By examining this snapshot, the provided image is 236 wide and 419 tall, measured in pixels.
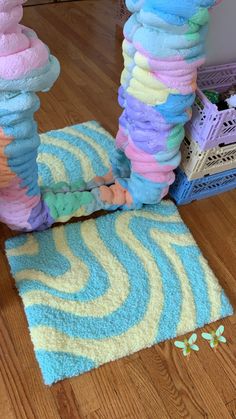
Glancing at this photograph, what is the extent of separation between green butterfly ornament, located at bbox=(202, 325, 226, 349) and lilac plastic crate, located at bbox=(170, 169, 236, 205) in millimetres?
427

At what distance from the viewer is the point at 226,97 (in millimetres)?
1208

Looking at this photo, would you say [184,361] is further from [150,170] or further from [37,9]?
[37,9]

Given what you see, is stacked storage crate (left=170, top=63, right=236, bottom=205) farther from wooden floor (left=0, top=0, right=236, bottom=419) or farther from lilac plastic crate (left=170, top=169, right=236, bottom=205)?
wooden floor (left=0, top=0, right=236, bottom=419)

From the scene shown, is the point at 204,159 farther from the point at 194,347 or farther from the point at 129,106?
A: the point at 194,347

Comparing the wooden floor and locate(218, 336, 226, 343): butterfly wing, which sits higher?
locate(218, 336, 226, 343): butterfly wing

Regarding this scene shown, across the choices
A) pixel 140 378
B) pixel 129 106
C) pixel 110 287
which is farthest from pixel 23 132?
pixel 140 378

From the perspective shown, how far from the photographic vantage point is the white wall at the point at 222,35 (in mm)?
1098

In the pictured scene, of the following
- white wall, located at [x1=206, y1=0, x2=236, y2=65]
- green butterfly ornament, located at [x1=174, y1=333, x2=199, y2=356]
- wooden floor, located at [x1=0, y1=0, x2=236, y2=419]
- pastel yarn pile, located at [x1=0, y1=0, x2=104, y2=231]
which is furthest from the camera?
white wall, located at [x1=206, y1=0, x2=236, y2=65]

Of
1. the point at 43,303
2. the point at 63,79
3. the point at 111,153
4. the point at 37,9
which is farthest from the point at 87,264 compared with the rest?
the point at 37,9

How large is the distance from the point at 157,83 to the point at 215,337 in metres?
0.63

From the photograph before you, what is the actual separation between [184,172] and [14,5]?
0.67 meters

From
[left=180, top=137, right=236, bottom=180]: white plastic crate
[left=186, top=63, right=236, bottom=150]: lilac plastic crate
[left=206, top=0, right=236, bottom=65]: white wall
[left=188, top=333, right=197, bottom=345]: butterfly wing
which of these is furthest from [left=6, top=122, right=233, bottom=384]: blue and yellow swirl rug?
[left=206, top=0, right=236, bottom=65]: white wall

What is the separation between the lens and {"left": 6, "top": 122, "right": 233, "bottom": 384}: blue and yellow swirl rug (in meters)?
0.94

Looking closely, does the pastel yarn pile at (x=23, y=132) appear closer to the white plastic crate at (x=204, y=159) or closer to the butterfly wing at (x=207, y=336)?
the white plastic crate at (x=204, y=159)
